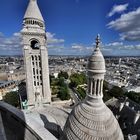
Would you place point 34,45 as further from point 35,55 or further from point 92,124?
point 92,124

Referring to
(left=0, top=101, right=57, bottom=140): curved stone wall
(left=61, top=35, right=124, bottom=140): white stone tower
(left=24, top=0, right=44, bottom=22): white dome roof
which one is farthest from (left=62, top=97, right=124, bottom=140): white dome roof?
(left=24, top=0, right=44, bottom=22): white dome roof

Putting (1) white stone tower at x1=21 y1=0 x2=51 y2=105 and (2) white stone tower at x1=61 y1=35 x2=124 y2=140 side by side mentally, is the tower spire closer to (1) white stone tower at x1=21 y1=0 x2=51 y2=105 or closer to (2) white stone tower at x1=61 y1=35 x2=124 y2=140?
(2) white stone tower at x1=61 y1=35 x2=124 y2=140

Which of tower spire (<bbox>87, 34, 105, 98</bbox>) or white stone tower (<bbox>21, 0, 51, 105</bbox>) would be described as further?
white stone tower (<bbox>21, 0, 51, 105</bbox>)

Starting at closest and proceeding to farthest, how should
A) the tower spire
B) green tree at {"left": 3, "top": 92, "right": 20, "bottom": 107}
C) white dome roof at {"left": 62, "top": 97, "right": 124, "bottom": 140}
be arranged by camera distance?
white dome roof at {"left": 62, "top": 97, "right": 124, "bottom": 140} < the tower spire < green tree at {"left": 3, "top": 92, "right": 20, "bottom": 107}

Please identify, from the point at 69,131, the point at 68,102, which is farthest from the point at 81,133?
the point at 68,102

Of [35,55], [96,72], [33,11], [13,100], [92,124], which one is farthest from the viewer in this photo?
[13,100]

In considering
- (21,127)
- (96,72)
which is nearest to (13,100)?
(21,127)
